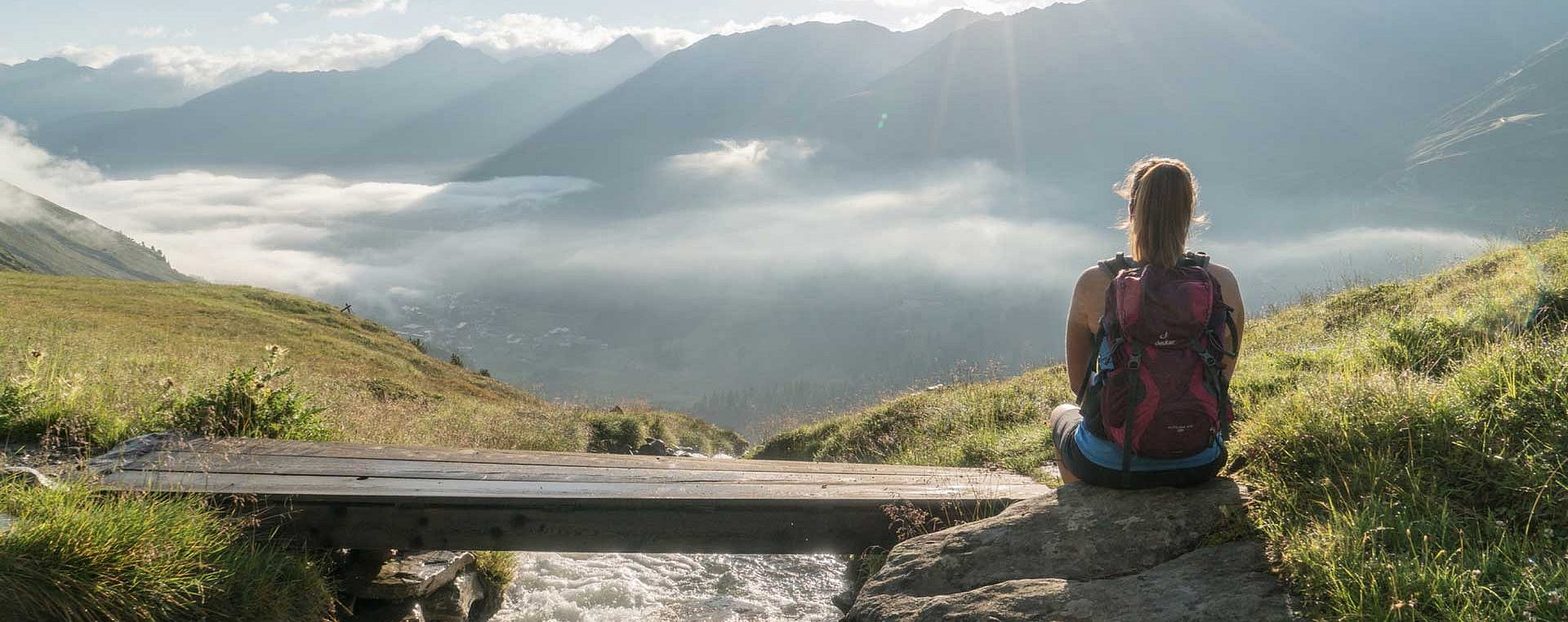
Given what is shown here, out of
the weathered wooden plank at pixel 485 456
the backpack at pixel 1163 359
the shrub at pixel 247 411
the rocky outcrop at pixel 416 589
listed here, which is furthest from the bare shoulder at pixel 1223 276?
the shrub at pixel 247 411

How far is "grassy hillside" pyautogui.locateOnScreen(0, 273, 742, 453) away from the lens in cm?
→ 797

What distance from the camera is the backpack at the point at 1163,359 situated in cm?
428

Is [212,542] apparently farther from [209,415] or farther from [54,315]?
[54,315]

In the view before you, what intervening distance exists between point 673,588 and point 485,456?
2700 millimetres

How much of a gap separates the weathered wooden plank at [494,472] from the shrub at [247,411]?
1015mm

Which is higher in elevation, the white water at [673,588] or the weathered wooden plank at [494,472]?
the weathered wooden plank at [494,472]

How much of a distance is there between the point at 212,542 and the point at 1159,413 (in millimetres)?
5674

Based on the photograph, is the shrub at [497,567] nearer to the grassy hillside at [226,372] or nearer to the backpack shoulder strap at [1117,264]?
the grassy hillside at [226,372]

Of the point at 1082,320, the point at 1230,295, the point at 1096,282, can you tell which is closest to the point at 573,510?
the point at 1082,320

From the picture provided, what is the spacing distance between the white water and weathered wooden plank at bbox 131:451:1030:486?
1.90m

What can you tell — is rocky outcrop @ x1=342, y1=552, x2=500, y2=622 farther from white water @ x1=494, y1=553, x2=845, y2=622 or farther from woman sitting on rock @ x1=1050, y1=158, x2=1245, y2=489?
woman sitting on rock @ x1=1050, y1=158, x2=1245, y2=489

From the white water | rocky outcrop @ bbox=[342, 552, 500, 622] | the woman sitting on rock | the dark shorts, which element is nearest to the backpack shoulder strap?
the woman sitting on rock

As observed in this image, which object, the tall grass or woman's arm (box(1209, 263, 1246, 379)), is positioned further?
woman's arm (box(1209, 263, 1246, 379))

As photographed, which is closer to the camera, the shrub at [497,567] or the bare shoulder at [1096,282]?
the bare shoulder at [1096,282]
